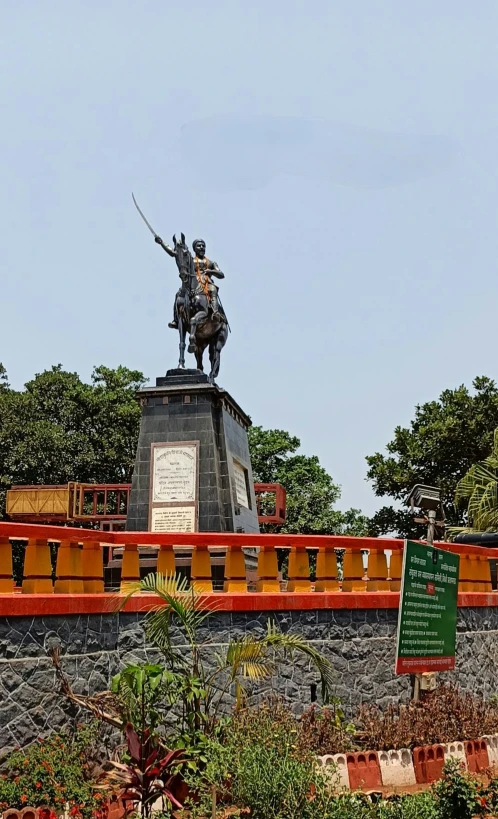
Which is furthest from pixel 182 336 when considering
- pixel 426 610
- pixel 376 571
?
pixel 426 610

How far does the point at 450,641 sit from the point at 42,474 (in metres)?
25.9

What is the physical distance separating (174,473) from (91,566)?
5.60m

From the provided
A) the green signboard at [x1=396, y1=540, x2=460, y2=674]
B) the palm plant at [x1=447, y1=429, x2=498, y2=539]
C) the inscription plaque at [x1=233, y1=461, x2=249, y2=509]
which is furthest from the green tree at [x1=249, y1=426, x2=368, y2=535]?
the green signboard at [x1=396, y1=540, x2=460, y2=674]

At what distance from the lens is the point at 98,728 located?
9141mm

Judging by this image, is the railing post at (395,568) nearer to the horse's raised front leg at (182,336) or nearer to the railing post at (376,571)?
the railing post at (376,571)

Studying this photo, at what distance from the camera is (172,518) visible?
49.1 ft

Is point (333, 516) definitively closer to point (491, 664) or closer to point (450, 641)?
point (491, 664)

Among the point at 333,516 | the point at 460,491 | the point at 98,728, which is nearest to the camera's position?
the point at 98,728

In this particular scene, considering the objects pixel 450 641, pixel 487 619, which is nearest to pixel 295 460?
pixel 487 619

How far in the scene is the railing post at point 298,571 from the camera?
11172 millimetres

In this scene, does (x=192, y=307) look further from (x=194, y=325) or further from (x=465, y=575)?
(x=465, y=575)

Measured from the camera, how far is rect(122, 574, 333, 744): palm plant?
8719 mm

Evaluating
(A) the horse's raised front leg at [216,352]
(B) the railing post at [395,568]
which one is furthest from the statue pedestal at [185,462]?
(B) the railing post at [395,568]

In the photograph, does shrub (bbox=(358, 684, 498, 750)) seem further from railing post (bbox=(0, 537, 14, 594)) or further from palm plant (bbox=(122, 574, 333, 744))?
railing post (bbox=(0, 537, 14, 594))
